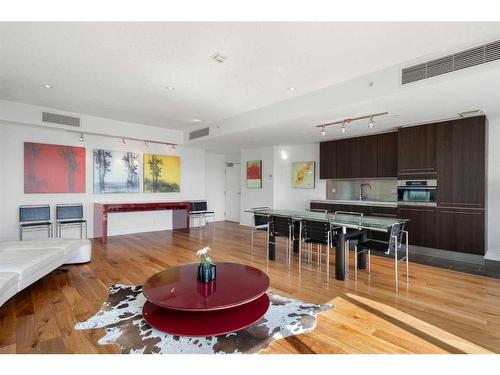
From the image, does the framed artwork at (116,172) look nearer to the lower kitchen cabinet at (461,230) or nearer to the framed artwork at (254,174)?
the framed artwork at (254,174)

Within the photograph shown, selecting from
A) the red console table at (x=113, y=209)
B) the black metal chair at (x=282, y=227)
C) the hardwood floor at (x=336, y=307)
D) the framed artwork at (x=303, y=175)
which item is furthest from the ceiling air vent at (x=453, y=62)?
the red console table at (x=113, y=209)

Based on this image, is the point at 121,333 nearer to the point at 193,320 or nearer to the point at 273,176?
the point at 193,320

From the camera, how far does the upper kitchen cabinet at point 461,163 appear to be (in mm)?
4340

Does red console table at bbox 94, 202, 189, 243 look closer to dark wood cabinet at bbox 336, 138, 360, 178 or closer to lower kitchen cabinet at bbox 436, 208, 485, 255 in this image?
dark wood cabinet at bbox 336, 138, 360, 178

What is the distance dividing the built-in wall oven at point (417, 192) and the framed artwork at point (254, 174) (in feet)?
12.8

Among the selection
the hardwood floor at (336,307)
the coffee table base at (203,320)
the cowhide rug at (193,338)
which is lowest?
the hardwood floor at (336,307)

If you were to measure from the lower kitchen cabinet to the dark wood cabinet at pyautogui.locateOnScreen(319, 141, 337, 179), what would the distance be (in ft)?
8.41

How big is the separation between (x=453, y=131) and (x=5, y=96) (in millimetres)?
8073

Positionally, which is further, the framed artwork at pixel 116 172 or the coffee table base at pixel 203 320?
the framed artwork at pixel 116 172

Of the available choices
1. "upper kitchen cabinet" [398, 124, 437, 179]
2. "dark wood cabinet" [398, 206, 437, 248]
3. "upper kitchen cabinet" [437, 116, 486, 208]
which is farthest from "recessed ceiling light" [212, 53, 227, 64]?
"dark wood cabinet" [398, 206, 437, 248]

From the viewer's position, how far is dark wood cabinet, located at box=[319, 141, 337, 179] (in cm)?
672

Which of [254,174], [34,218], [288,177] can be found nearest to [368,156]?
[288,177]
